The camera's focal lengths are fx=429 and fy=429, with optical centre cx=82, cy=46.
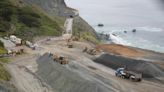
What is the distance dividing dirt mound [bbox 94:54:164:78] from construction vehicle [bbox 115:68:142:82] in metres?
2.57

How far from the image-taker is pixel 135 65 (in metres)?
80.6

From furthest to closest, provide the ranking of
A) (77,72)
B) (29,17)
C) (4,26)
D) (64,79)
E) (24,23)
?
(29,17)
(24,23)
(4,26)
(77,72)
(64,79)

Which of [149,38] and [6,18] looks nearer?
[6,18]

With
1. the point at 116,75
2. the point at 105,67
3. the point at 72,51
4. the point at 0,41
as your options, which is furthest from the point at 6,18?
the point at 116,75

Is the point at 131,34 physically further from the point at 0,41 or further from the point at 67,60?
the point at 67,60

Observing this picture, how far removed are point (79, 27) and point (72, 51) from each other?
2177 inches

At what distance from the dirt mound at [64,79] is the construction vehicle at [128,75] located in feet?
21.8

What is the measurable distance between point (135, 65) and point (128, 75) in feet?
24.4

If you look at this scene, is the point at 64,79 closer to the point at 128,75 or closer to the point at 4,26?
the point at 128,75

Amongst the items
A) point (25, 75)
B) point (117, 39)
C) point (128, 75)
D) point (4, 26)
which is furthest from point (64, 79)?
point (117, 39)

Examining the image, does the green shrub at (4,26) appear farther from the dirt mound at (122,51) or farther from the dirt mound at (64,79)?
the dirt mound at (64,79)

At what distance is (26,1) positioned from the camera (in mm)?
159750

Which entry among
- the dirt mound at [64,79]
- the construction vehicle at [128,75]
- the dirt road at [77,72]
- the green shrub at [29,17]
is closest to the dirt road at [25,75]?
the dirt road at [77,72]

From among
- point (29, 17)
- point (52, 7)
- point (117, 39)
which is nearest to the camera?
point (29, 17)
